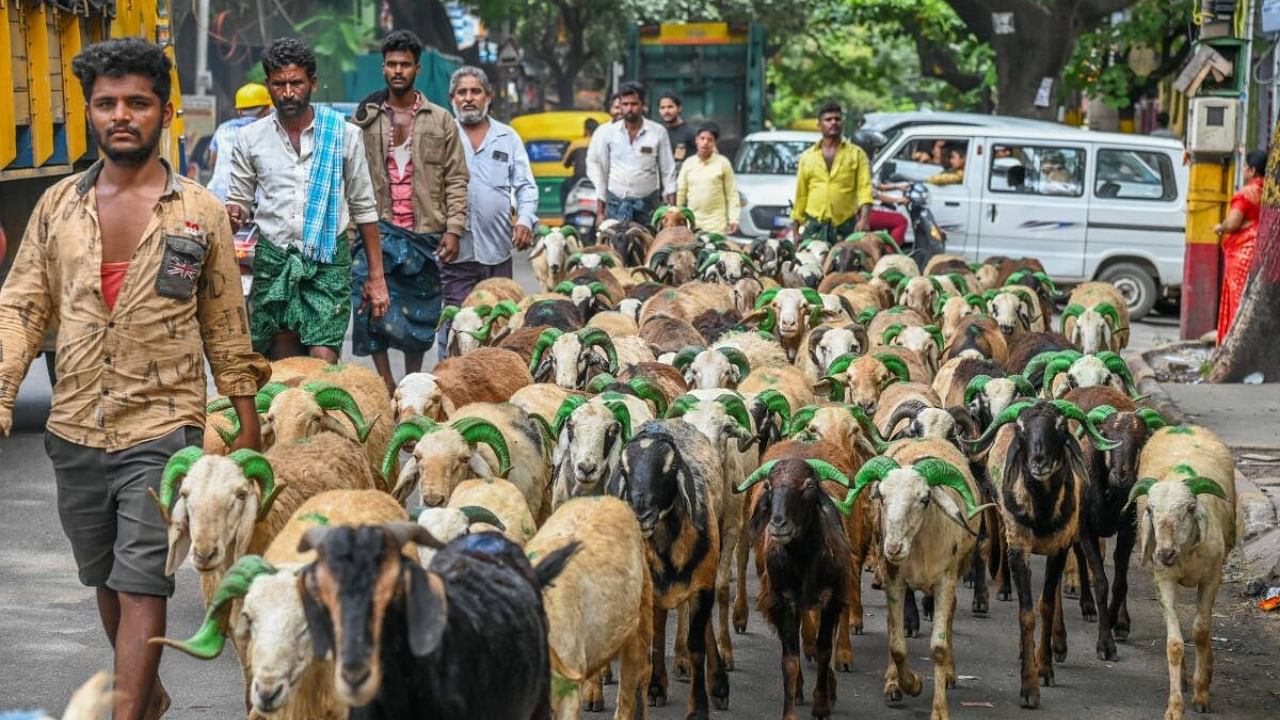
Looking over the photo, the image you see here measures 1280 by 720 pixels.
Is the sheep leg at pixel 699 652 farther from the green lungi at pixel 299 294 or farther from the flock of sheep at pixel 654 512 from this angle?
the green lungi at pixel 299 294

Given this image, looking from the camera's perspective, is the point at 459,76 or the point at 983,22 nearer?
the point at 459,76

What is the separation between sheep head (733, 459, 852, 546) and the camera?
6898mm

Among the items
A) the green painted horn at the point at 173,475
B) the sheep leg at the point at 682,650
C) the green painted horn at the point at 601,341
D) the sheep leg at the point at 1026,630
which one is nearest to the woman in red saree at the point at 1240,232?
the green painted horn at the point at 601,341

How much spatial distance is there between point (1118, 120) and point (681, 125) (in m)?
16.6

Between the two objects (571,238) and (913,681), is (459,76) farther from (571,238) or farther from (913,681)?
(913,681)

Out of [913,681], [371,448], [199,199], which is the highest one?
[199,199]

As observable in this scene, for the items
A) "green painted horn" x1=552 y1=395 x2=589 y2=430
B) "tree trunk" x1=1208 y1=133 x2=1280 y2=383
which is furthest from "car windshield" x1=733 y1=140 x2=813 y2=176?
"green painted horn" x1=552 y1=395 x2=589 y2=430

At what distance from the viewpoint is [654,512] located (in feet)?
22.8

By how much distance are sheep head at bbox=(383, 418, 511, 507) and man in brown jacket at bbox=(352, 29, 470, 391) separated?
3015 mm

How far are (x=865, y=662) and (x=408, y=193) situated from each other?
4.17 metres

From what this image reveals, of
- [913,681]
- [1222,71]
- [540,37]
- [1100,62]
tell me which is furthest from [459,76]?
[540,37]

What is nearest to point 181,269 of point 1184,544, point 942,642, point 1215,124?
point 942,642

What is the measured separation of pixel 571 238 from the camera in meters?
15.7

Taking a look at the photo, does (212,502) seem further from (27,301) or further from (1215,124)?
(1215,124)
